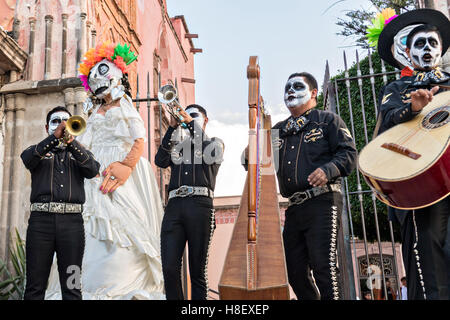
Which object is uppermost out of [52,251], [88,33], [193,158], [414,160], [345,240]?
[88,33]

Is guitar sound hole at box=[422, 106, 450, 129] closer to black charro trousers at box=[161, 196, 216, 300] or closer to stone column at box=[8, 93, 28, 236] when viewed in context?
black charro trousers at box=[161, 196, 216, 300]

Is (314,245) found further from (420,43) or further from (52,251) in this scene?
(52,251)

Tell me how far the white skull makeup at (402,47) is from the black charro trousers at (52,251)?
285 cm

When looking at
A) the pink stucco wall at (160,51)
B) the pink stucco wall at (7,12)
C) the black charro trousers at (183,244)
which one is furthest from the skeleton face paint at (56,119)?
the pink stucco wall at (160,51)

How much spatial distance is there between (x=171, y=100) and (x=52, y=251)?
62.5 inches

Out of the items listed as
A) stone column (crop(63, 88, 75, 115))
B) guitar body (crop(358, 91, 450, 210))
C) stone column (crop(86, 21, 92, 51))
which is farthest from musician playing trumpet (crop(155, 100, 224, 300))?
stone column (crop(86, 21, 92, 51))

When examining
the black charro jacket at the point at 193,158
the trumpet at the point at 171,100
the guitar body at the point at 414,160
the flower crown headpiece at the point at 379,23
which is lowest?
the guitar body at the point at 414,160

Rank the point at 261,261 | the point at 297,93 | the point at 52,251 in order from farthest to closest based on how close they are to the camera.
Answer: the point at 52,251
the point at 297,93
the point at 261,261

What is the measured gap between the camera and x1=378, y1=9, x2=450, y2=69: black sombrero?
3.74m

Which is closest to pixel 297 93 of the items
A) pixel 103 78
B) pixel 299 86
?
pixel 299 86

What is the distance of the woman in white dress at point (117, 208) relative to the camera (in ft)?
17.2

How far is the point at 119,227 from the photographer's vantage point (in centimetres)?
540

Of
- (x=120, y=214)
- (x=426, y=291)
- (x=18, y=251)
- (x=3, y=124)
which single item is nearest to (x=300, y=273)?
(x=426, y=291)

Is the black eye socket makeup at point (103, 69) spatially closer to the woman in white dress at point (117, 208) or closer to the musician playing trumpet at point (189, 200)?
the woman in white dress at point (117, 208)
